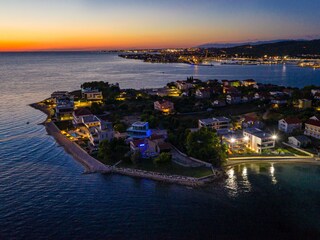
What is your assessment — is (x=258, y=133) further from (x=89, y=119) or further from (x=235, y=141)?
(x=89, y=119)

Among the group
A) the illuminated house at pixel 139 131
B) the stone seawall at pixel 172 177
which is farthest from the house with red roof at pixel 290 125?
the illuminated house at pixel 139 131

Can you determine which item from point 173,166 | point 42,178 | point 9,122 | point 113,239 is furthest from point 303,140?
point 9,122

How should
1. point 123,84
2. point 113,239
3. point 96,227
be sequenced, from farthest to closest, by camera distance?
point 123,84, point 96,227, point 113,239

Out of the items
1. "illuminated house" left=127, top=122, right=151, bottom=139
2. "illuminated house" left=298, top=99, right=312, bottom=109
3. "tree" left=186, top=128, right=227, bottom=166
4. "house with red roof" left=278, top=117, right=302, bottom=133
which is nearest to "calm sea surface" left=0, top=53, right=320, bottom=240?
"tree" left=186, top=128, right=227, bottom=166

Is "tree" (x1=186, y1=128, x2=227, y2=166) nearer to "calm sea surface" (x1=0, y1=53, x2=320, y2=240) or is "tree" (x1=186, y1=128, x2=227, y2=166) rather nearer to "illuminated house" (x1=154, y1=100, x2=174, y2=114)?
"calm sea surface" (x1=0, y1=53, x2=320, y2=240)

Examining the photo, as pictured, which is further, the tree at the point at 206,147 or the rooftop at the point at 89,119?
the rooftop at the point at 89,119

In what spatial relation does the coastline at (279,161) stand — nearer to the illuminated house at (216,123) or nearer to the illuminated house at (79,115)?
the illuminated house at (216,123)

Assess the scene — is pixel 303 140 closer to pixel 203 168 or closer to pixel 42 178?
pixel 203 168
